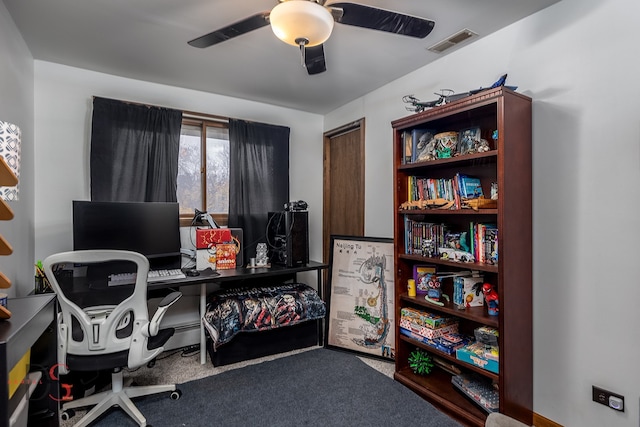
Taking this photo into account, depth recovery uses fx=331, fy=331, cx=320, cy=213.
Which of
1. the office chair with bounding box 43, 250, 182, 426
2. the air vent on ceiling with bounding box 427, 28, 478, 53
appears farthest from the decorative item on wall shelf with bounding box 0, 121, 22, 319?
the air vent on ceiling with bounding box 427, 28, 478, 53

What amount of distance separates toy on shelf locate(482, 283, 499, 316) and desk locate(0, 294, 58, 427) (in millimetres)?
2111

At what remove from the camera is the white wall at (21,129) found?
6.09ft

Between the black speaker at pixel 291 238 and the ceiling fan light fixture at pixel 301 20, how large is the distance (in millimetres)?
1749

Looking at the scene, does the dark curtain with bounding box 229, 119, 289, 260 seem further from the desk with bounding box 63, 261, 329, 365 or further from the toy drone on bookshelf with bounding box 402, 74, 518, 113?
the toy drone on bookshelf with bounding box 402, 74, 518, 113

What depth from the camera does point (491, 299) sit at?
1.97 metres

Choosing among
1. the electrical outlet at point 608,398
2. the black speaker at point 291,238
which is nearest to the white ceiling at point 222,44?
the black speaker at point 291,238

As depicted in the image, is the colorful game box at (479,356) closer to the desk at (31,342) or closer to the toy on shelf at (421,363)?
the toy on shelf at (421,363)

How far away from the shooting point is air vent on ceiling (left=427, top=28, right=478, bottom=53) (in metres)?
2.16

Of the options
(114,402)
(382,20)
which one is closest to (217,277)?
(114,402)

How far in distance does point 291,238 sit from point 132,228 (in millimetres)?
1288

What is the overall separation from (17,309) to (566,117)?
2.60 m

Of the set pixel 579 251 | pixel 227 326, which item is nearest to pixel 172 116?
pixel 227 326

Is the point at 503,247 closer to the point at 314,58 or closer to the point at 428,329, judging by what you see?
the point at 428,329

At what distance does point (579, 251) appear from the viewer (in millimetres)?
1773
